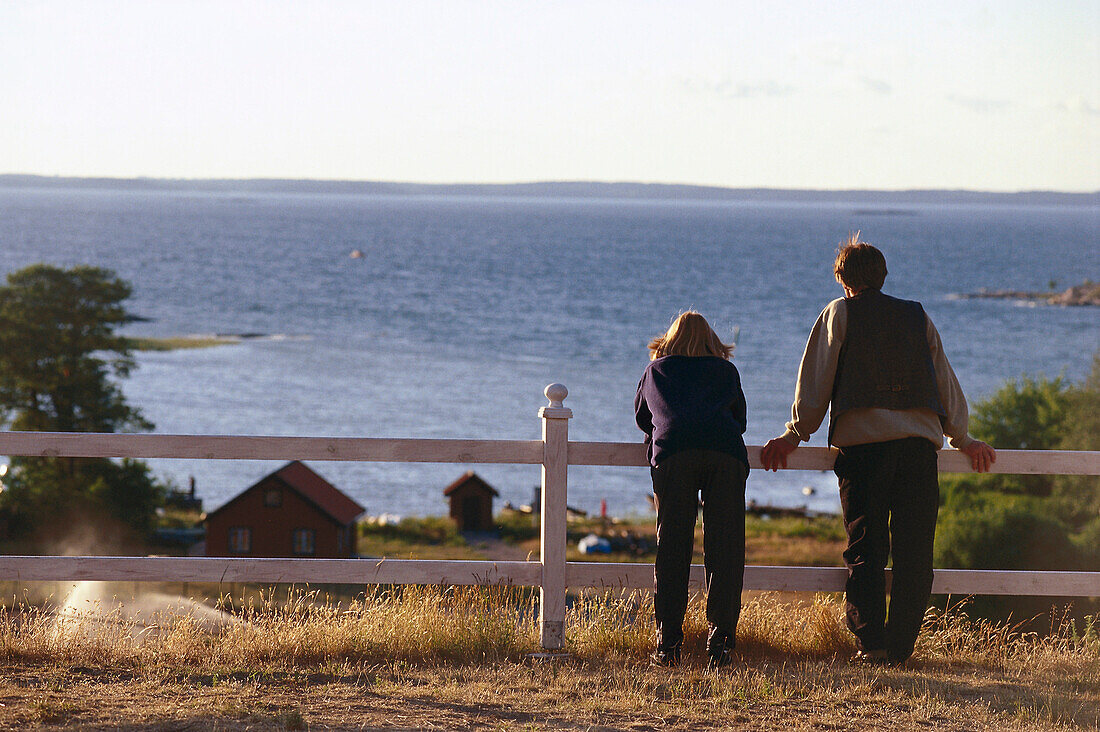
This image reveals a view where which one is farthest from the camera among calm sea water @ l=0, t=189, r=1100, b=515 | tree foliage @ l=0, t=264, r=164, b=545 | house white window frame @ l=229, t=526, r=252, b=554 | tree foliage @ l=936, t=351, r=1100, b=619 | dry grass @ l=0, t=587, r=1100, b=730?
calm sea water @ l=0, t=189, r=1100, b=515

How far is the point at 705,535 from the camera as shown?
505 cm

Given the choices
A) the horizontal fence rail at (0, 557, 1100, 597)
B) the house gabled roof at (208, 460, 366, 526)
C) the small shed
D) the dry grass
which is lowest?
the small shed

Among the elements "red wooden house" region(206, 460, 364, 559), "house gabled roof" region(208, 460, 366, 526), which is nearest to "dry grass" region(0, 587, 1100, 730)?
"red wooden house" region(206, 460, 364, 559)

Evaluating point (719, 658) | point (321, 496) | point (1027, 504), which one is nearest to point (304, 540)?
point (321, 496)

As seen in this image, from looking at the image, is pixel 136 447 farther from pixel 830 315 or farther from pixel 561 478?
pixel 830 315

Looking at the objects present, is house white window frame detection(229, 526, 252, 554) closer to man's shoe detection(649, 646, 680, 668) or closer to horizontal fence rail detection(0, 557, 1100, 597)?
horizontal fence rail detection(0, 557, 1100, 597)

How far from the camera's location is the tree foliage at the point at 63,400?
30156 millimetres

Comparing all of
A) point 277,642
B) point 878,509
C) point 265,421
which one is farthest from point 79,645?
point 265,421

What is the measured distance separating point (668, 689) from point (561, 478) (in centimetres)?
110

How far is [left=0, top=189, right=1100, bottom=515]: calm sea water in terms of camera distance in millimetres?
49531

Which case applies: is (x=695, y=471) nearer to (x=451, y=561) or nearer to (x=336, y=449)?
(x=451, y=561)

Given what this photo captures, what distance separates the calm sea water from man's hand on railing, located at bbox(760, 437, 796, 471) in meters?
10.4

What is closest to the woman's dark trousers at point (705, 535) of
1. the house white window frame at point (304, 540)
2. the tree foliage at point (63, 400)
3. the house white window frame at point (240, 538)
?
the house white window frame at point (304, 540)

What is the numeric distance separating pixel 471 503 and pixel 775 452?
3089 cm
